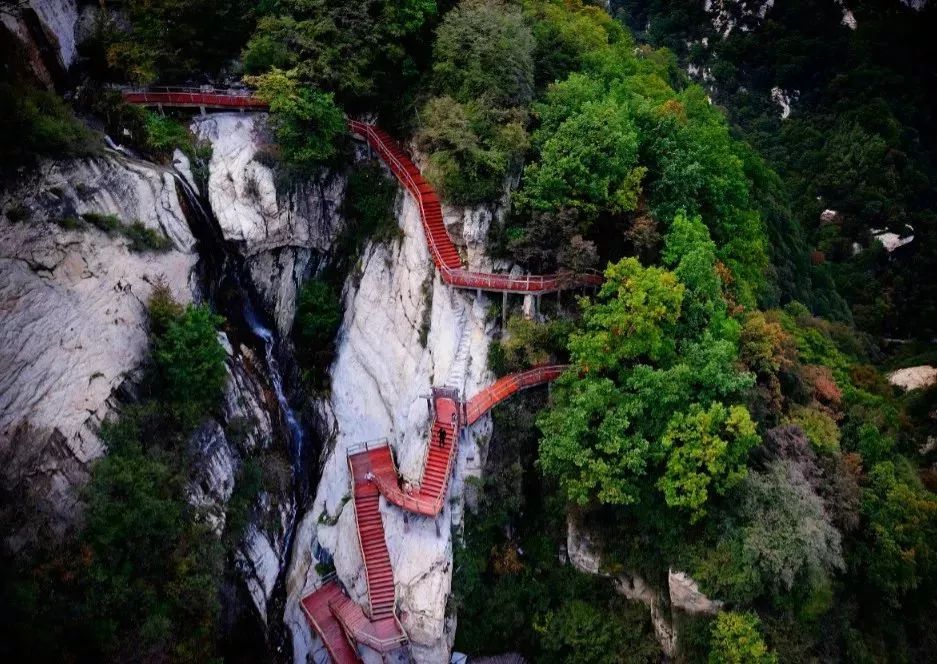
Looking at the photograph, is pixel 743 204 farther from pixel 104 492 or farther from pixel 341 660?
pixel 104 492

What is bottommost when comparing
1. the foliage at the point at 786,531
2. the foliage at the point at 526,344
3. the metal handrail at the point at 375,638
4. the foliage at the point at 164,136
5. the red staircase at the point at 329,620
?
the red staircase at the point at 329,620

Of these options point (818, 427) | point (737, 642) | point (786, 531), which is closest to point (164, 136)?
point (786, 531)

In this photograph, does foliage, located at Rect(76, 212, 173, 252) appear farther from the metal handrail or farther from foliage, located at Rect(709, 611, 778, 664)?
foliage, located at Rect(709, 611, 778, 664)

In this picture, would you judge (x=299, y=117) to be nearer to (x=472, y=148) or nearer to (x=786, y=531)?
(x=472, y=148)

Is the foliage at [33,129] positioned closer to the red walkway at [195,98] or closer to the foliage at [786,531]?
the red walkway at [195,98]

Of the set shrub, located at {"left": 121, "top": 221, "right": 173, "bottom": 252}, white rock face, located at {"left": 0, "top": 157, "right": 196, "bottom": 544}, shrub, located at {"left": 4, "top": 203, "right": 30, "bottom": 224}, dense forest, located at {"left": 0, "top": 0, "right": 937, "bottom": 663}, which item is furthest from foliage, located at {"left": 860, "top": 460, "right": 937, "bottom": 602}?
shrub, located at {"left": 4, "top": 203, "right": 30, "bottom": 224}

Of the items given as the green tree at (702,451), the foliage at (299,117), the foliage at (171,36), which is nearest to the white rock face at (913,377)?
the green tree at (702,451)

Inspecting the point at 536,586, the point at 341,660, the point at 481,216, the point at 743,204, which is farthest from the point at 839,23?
the point at 341,660
